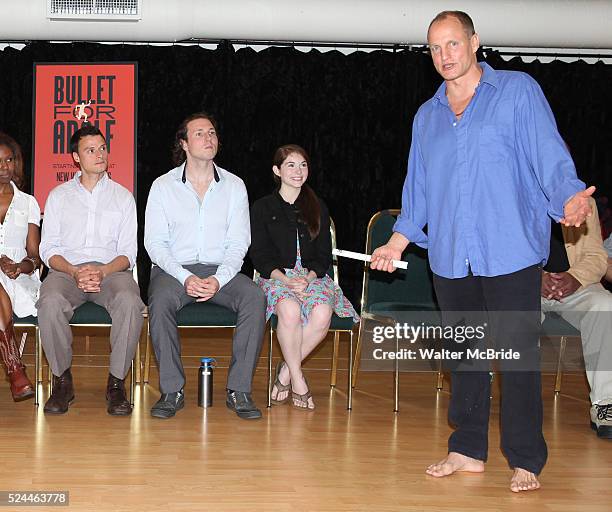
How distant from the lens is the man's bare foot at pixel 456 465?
3077 mm

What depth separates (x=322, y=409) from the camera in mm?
4168

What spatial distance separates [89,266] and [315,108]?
3537 millimetres

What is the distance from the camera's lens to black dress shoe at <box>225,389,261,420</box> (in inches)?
154

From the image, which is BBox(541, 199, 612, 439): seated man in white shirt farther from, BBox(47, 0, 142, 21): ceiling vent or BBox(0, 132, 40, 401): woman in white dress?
BBox(47, 0, 142, 21): ceiling vent

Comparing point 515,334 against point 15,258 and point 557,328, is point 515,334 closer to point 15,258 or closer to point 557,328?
point 557,328

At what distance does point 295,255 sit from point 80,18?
3.28m

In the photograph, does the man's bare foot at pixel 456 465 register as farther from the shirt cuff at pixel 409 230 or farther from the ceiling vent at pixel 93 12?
the ceiling vent at pixel 93 12

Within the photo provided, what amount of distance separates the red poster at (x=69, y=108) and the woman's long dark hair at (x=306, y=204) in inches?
120

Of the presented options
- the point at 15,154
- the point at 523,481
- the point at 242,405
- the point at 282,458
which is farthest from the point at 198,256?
the point at 523,481

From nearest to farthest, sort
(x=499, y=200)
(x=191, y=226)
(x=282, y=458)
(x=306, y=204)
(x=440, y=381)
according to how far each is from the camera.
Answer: (x=499, y=200), (x=282, y=458), (x=191, y=226), (x=306, y=204), (x=440, y=381)

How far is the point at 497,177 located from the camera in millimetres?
2869

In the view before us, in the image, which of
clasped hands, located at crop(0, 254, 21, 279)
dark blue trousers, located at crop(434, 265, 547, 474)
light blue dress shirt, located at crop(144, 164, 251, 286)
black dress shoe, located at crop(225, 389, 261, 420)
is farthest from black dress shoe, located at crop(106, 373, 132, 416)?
dark blue trousers, located at crop(434, 265, 547, 474)

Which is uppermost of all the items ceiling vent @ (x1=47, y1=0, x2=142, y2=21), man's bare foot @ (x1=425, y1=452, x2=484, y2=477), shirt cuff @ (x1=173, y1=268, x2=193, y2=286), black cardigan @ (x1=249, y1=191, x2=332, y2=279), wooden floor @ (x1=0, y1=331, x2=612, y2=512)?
ceiling vent @ (x1=47, y1=0, x2=142, y2=21)

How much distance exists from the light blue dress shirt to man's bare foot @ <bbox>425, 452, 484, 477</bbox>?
157 cm
